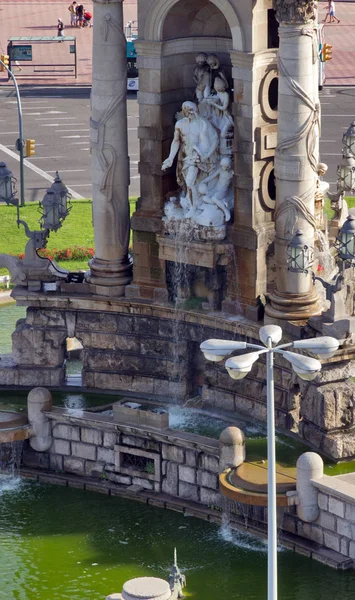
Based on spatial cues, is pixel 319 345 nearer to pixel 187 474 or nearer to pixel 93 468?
pixel 187 474

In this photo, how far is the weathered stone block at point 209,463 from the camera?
62.2m

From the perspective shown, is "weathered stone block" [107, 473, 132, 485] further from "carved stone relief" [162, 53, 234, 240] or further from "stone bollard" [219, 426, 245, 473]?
"carved stone relief" [162, 53, 234, 240]

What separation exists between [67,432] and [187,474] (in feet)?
14.3

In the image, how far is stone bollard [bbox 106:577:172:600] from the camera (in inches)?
2191

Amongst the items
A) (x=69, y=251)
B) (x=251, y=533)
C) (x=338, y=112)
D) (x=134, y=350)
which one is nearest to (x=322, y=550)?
(x=251, y=533)

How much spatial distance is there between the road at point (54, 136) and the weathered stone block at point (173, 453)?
3136cm

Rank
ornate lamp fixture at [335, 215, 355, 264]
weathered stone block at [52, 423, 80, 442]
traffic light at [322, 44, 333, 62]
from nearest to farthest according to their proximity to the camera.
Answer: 1. ornate lamp fixture at [335, 215, 355, 264]
2. weathered stone block at [52, 423, 80, 442]
3. traffic light at [322, 44, 333, 62]

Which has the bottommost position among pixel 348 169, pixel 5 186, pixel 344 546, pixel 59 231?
pixel 344 546

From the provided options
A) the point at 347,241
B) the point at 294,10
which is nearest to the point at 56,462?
the point at 347,241

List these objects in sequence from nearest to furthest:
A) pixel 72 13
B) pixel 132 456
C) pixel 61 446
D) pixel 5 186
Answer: pixel 132 456 → pixel 61 446 → pixel 5 186 → pixel 72 13

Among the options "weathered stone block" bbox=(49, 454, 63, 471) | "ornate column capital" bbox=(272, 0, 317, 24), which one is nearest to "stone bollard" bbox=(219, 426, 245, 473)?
"weathered stone block" bbox=(49, 454, 63, 471)

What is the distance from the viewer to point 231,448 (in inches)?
2408

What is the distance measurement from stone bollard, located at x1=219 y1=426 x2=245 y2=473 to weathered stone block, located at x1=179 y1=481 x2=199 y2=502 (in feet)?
6.03

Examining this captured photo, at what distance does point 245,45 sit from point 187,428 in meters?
11.2
